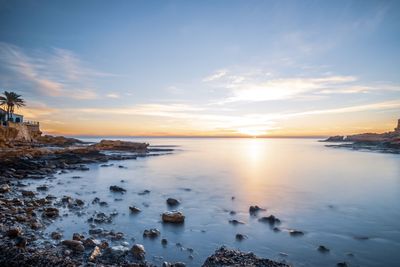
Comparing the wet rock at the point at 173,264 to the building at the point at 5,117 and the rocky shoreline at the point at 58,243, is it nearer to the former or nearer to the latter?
the rocky shoreline at the point at 58,243

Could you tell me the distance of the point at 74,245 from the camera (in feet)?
33.3

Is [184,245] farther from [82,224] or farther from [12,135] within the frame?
[12,135]

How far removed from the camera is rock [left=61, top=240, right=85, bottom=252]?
32.7ft

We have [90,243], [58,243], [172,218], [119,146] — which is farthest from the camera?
[119,146]

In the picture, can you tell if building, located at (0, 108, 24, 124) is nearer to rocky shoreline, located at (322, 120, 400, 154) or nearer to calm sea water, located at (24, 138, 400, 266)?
calm sea water, located at (24, 138, 400, 266)

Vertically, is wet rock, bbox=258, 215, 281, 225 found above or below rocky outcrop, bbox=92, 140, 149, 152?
below

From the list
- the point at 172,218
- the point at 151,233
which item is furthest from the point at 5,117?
the point at 151,233

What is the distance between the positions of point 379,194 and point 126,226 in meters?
25.2

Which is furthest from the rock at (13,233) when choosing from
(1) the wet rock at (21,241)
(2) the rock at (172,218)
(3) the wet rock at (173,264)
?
(2) the rock at (172,218)

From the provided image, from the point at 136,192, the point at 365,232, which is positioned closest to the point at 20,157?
the point at 136,192

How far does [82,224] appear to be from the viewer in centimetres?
1362

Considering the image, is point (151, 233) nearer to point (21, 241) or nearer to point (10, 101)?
point (21, 241)

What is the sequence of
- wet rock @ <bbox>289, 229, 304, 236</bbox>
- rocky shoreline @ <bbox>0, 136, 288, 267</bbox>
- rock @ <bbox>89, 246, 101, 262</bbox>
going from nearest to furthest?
1. rocky shoreline @ <bbox>0, 136, 288, 267</bbox>
2. rock @ <bbox>89, 246, 101, 262</bbox>
3. wet rock @ <bbox>289, 229, 304, 236</bbox>

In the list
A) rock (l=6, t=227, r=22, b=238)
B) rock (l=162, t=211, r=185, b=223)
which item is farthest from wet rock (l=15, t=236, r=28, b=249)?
rock (l=162, t=211, r=185, b=223)
